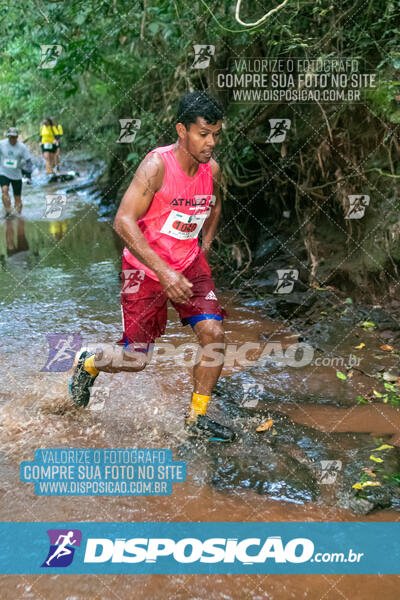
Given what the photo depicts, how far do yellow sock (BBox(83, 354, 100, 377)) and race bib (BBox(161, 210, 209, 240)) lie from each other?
0.98 meters

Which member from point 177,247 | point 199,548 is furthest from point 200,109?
point 199,548

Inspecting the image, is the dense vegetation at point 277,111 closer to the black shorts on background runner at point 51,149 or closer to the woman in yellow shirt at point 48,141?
the woman in yellow shirt at point 48,141

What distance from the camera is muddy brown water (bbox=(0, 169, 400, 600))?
227 cm

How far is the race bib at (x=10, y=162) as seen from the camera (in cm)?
1046

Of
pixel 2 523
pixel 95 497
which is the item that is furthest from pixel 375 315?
Answer: pixel 2 523

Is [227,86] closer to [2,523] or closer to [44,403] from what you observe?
[44,403]

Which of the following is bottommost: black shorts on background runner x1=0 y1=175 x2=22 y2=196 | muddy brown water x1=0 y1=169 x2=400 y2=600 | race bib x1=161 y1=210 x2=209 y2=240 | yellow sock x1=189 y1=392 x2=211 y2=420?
black shorts on background runner x1=0 y1=175 x2=22 y2=196

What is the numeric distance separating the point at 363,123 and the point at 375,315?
1694 millimetres

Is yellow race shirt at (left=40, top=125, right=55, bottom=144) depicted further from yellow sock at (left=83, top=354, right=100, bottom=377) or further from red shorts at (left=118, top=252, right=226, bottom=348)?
red shorts at (left=118, top=252, right=226, bottom=348)

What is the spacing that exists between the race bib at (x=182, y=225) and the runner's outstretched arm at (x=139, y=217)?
178 mm

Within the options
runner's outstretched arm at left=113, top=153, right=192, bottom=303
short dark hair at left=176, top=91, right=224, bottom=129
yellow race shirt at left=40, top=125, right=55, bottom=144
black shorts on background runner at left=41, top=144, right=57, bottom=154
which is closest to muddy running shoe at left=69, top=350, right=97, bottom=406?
runner's outstretched arm at left=113, top=153, right=192, bottom=303

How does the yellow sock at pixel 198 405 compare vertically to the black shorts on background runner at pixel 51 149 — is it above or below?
above

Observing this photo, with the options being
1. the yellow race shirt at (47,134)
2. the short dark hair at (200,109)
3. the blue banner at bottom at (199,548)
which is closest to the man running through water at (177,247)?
the short dark hair at (200,109)

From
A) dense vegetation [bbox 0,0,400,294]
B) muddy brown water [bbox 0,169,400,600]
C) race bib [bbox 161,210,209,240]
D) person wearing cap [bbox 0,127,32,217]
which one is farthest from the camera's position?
person wearing cap [bbox 0,127,32,217]
